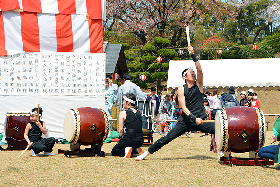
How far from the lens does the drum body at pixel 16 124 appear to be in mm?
7695

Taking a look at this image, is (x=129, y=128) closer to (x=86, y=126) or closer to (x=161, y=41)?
(x=86, y=126)

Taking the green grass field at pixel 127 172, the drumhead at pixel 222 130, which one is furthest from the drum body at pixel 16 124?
the drumhead at pixel 222 130

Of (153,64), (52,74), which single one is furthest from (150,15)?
(52,74)

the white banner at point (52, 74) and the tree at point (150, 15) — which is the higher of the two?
the tree at point (150, 15)

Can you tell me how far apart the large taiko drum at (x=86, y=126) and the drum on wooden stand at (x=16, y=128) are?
62.2 inches

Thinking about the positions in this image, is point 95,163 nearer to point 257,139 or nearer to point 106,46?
point 257,139

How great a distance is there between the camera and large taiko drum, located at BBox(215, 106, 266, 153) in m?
5.18

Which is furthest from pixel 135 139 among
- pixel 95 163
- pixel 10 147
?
pixel 10 147

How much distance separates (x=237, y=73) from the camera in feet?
63.6

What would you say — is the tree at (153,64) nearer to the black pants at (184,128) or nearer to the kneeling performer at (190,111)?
the kneeling performer at (190,111)

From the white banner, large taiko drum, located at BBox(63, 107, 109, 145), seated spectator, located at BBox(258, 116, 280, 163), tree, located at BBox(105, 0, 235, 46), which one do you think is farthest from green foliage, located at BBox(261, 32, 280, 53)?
seated spectator, located at BBox(258, 116, 280, 163)

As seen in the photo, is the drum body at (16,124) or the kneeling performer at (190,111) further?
the drum body at (16,124)

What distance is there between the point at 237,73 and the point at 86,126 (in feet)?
47.5

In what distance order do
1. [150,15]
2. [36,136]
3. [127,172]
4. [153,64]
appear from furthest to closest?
[150,15], [153,64], [36,136], [127,172]
